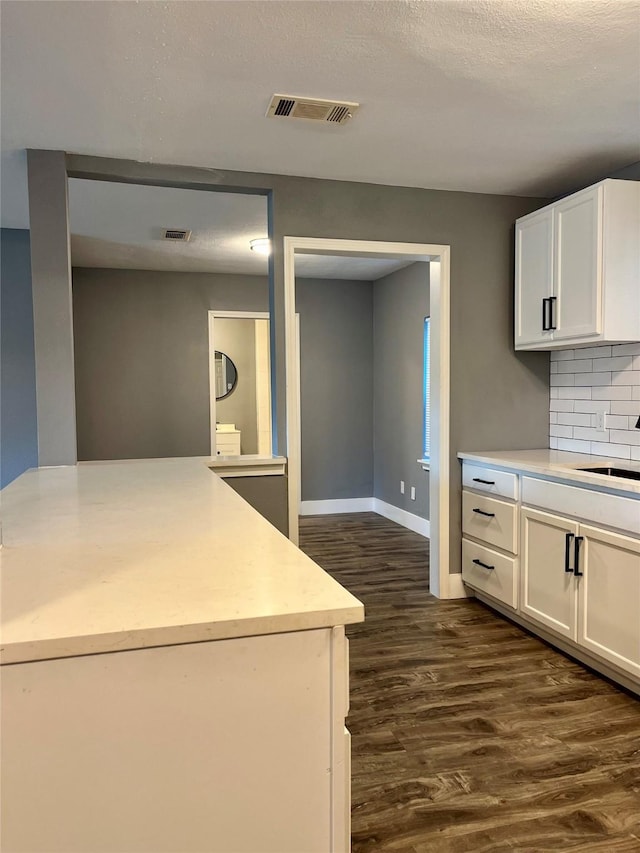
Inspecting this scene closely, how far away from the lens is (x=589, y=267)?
303 centimetres

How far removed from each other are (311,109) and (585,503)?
2.02 m

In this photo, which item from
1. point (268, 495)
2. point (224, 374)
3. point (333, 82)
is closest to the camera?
point (333, 82)

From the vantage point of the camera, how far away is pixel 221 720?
911 mm

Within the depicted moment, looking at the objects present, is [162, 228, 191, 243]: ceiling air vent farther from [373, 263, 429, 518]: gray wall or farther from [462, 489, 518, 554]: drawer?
[462, 489, 518, 554]: drawer

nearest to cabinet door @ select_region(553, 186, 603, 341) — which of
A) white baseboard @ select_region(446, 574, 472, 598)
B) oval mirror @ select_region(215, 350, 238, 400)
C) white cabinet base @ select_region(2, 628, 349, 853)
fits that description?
white baseboard @ select_region(446, 574, 472, 598)

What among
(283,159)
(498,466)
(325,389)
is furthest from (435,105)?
(325,389)

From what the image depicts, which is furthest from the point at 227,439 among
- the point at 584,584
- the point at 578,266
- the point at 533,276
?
the point at 584,584

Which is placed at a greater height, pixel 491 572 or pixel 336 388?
pixel 336 388

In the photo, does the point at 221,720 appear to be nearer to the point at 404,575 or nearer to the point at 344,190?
the point at 344,190

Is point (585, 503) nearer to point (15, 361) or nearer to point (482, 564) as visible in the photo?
point (482, 564)

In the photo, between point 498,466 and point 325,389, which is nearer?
point 498,466

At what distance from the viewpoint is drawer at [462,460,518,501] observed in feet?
10.6

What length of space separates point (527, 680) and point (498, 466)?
1110 millimetres

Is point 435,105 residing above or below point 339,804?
above
